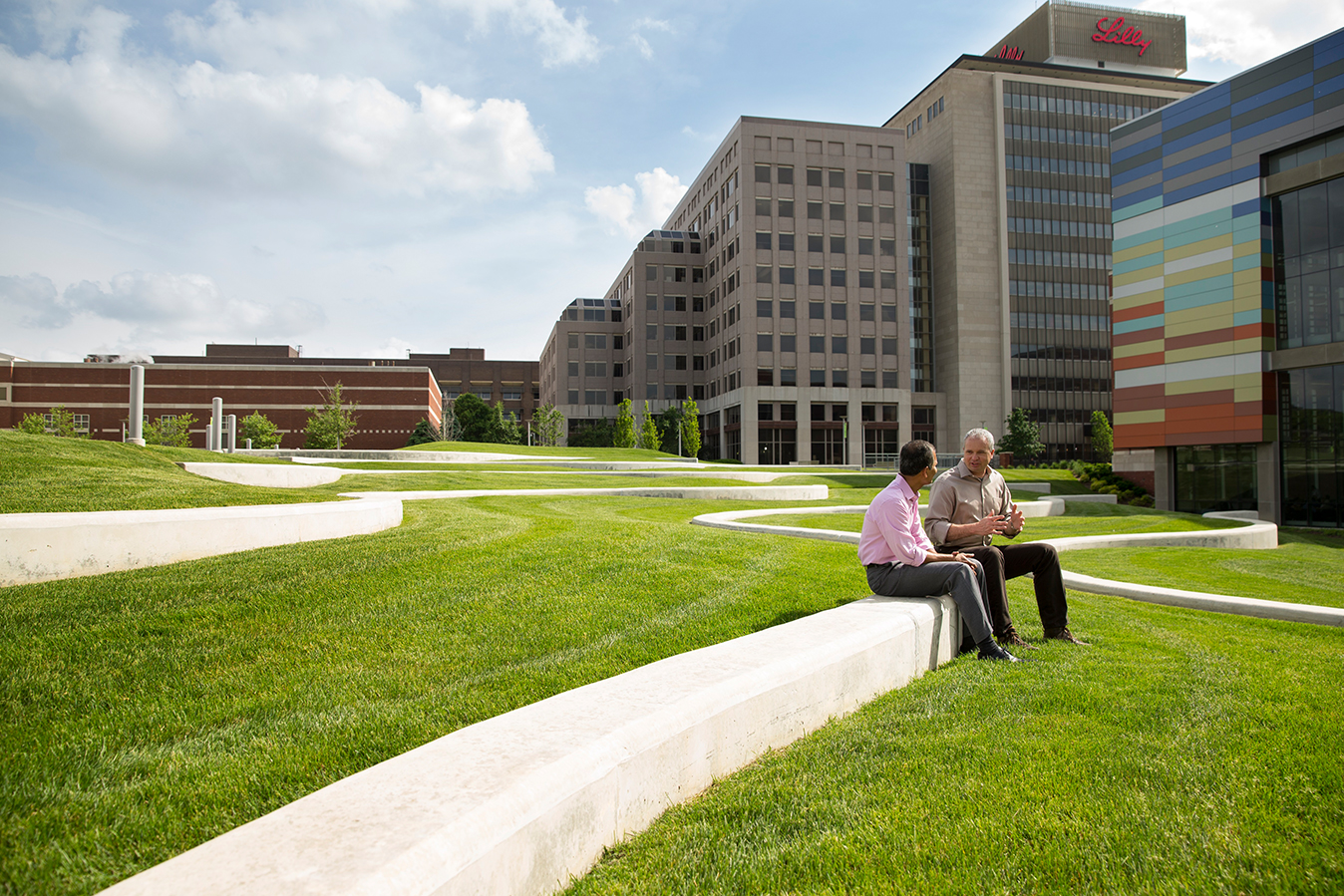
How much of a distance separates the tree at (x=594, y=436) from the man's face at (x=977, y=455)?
6631 centimetres

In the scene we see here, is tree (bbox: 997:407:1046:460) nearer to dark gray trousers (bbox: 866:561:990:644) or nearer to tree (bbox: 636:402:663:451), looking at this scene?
tree (bbox: 636:402:663:451)

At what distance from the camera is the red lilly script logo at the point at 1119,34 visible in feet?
275

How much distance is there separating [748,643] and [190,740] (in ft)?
9.78

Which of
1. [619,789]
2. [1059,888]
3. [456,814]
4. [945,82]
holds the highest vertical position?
[945,82]

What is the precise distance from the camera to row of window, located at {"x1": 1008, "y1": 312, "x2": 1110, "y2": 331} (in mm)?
74625

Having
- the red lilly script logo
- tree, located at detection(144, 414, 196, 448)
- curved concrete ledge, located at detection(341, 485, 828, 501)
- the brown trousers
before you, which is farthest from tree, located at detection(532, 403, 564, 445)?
the red lilly script logo

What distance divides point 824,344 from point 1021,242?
27596mm

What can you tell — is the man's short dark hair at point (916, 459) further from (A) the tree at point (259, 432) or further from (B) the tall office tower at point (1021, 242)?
(B) the tall office tower at point (1021, 242)

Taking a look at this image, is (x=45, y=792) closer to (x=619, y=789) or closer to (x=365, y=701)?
(x=365, y=701)

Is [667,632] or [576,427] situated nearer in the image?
[667,632]

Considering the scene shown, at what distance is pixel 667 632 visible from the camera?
557 centimetres

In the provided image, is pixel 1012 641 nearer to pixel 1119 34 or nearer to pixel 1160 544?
pixel 1160 544

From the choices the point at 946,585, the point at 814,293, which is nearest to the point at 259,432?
the point at 814,293

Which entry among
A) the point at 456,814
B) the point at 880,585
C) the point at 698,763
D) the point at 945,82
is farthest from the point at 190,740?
the point at 945,82
